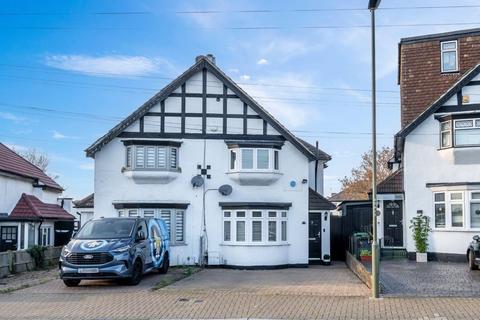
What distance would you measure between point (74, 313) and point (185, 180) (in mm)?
11543

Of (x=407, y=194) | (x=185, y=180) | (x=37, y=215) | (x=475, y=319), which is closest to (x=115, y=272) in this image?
(x=185, y=180)

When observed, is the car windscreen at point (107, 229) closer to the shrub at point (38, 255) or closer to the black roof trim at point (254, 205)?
the black roof trim at point (254, 205)

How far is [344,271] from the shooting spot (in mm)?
21547

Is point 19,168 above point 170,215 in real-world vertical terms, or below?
above

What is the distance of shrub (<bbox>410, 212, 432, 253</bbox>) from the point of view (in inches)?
929

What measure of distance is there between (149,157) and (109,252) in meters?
7.61

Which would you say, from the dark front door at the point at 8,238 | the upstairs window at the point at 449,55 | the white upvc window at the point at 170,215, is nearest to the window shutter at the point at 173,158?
the white upvc window at the point at 170,215

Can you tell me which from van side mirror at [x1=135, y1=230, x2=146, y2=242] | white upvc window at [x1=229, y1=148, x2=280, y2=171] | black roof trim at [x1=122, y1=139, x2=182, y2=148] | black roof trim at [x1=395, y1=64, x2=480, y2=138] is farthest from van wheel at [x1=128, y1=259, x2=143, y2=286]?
black roof trim at [x1=395, y1=64, x2=480, y2=138]

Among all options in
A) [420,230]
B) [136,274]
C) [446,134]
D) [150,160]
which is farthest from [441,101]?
[136,274]

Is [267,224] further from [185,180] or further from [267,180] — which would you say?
[185,180]

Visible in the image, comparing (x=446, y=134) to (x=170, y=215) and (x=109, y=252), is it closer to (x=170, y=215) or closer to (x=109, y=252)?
(x=170, y=215)

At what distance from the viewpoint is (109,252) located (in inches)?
638

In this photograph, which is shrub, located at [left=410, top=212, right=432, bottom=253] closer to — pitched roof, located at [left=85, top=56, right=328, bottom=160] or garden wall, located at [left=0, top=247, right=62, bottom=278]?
pitched roof, located at [left=85, top=56, right=328, bottom=160]

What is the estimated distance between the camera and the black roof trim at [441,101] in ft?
75.5
